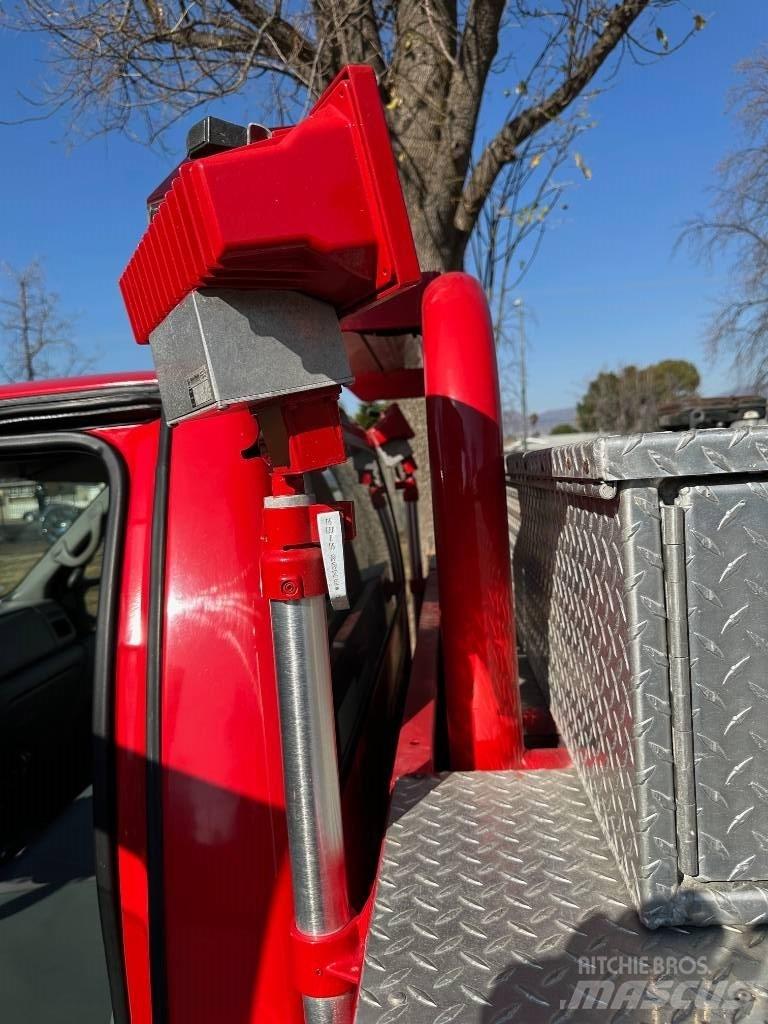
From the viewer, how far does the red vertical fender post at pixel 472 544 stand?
5.95 ft

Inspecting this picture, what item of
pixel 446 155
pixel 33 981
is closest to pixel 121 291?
pixel 33 981

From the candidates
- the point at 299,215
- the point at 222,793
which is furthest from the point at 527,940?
the point at 299,215

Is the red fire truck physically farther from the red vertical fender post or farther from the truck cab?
the red vertical fender post

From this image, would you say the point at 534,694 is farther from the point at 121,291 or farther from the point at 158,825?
the point at 121,291

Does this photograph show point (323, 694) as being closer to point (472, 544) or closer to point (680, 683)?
point (680, 683)

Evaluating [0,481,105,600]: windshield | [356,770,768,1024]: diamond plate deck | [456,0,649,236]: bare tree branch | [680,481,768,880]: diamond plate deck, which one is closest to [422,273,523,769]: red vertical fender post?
[356,770,768,1024]: diamond plate deck

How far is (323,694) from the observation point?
1.21 meters

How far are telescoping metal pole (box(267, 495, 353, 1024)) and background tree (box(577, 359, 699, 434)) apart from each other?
34881 millimetres

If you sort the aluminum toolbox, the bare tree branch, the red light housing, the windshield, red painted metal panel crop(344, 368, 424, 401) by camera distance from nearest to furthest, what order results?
the red light housing, the aluminum toolbox, the windshield, red painted metal panel crop(344, 368, 424, 401), the bare tree branch

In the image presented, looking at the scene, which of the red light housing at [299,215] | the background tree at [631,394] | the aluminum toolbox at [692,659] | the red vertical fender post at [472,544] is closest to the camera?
the red light housing at [299,215]

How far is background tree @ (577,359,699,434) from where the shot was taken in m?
39.7

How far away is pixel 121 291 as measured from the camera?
1306 millimetres

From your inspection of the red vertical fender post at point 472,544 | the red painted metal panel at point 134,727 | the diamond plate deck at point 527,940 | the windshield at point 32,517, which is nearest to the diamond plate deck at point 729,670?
the diamond plate deck at point 527,940

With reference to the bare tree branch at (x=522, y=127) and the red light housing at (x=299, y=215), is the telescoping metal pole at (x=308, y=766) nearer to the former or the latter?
the red light housing at (x=299, y=215)
